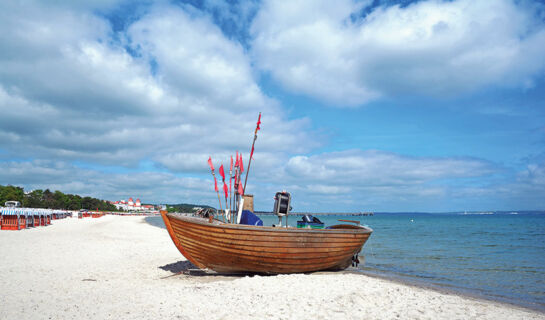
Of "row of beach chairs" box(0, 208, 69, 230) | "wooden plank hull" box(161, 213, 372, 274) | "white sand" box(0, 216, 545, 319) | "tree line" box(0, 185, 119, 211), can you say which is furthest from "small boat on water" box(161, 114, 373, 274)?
"tree line" box(0, 185, 119, 211)

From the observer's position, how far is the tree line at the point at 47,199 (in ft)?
276

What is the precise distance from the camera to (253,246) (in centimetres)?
897

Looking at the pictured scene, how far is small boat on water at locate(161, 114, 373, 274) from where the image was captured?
895 centimetres

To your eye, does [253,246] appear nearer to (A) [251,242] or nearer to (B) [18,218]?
(A) [251,242]

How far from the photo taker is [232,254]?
9.11 meters

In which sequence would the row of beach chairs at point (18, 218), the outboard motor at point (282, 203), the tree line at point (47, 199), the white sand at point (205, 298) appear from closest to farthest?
the white sand at point (205, 298) < the outboard motor at point (282, 203) < the row of beach chairs at point (18, 218) < the tree line at point (47, 199)

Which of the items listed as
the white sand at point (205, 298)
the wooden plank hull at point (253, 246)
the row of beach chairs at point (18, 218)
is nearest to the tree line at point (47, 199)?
Result: the row of beach chairs at point (18, 218)

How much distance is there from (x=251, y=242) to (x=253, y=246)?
0.45ft

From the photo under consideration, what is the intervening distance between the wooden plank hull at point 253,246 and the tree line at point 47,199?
91031 millimetres

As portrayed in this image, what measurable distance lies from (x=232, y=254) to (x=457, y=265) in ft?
41.5

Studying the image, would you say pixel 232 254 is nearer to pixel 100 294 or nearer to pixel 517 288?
pixel 100 294

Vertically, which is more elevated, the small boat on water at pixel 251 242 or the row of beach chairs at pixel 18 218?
the small boat on water at pixel 251 242

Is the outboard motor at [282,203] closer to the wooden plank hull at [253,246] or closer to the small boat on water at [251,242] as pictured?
the small boat on water at [251,242]

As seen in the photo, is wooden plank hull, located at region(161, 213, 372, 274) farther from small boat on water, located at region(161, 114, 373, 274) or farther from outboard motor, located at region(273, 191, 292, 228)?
outboard motor, located at region(273, 191, 292, 228)
